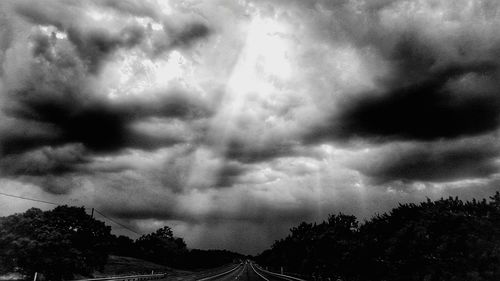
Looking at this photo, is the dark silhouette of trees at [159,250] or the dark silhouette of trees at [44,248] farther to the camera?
the dark silhouette of trees at [159,250]

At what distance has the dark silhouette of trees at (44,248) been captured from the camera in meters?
31.7

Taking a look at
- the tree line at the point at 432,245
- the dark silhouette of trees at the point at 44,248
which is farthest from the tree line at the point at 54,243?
the tree line at the point at 432,245

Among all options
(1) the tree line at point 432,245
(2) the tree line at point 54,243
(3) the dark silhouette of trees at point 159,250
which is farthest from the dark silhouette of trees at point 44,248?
(3) the dark silhouette of trees at point 159,250

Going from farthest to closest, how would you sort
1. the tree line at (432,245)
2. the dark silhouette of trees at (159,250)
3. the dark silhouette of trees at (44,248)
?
the dark silhouette of trees at (159,250), the dark silhouette of trees at (44,248), the tree line at (432,245)

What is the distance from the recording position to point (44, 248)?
3400 centimetres

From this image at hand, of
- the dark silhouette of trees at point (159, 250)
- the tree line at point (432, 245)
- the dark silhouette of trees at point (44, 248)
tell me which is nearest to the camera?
the tree line at point (432, 245)

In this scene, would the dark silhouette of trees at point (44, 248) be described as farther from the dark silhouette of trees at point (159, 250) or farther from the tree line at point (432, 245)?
the dark silhouette of trees at point (159, 250)

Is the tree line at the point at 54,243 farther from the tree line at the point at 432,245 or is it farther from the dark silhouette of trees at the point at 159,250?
the dark silhouette of trees at the point at 159,250

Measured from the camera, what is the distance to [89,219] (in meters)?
46.8

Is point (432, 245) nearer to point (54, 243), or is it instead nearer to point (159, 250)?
point (54, 243)

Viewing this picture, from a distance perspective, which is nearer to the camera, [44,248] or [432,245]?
[432,245]

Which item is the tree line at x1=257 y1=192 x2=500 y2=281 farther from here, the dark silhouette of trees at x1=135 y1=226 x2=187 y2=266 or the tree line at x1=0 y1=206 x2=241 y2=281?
the dark silhouette of trees at x1=135 y1=226 x2=187 y2=266

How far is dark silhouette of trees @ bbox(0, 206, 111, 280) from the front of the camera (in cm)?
3173

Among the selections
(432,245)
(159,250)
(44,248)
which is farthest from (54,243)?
(159,250)
